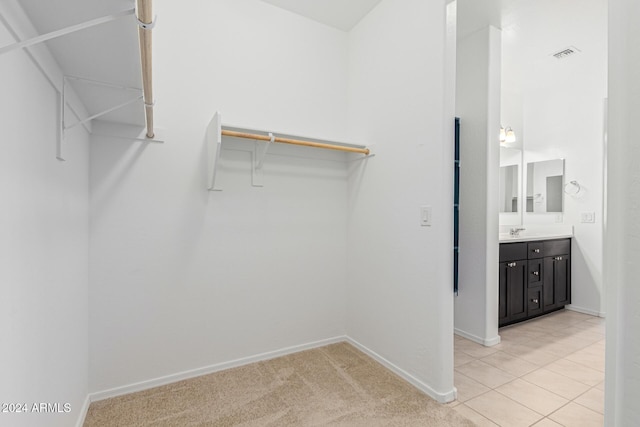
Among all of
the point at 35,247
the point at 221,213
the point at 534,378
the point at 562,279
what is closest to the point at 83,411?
the point at 35,247

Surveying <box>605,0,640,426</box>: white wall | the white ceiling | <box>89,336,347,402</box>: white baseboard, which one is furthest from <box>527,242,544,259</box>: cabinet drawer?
the white ceiling

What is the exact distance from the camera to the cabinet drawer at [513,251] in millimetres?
2908

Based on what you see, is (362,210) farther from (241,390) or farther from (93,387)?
(93,387)

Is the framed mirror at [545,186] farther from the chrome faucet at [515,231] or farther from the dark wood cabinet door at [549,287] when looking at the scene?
the dark wood cabinet door at [549,287]

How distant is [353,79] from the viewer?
8.73 feet

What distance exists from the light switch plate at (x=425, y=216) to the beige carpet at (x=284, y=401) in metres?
1.02

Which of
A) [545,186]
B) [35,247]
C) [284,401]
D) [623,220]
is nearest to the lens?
[623,220]

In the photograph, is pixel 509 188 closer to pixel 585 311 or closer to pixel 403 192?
pixel 585 311

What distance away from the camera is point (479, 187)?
8.70 ft

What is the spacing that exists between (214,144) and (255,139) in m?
0.28

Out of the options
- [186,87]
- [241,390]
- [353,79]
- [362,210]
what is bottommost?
[241,390]

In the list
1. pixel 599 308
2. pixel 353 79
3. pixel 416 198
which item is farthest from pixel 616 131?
pixel 599 308

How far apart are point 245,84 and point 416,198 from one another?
1.44m

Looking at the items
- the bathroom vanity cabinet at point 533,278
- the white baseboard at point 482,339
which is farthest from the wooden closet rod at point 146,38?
the bathroom vanity cabinet at point 533,278
